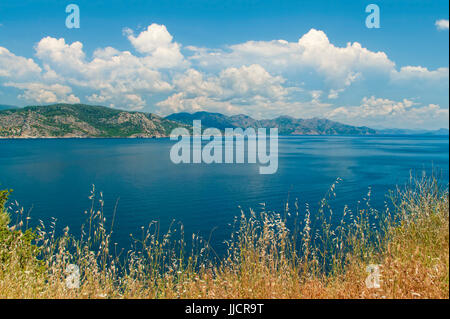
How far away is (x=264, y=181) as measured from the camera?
57062 millimetres

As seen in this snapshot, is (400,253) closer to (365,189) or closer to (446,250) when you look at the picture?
(446,250)
